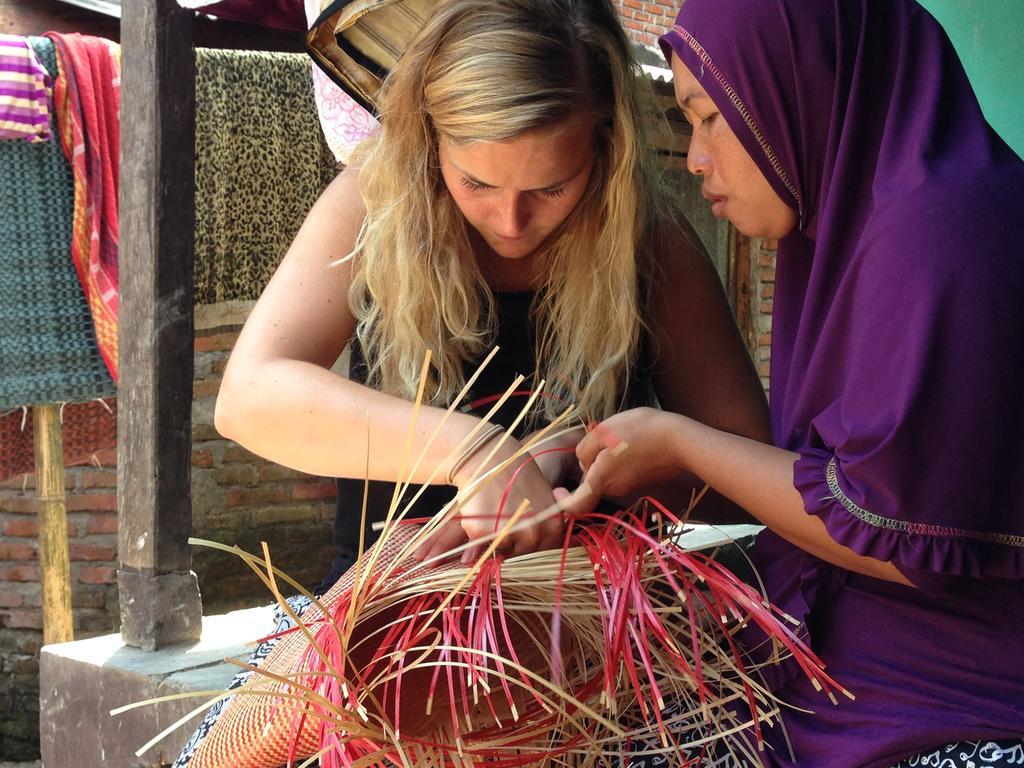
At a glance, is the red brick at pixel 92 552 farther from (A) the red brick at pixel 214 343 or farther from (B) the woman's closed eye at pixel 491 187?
(B) the woman's closed eye at pixel 491 187

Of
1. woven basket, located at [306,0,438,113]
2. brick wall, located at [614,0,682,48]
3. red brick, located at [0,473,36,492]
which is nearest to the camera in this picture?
woven basket, located at [306,0,438,113]

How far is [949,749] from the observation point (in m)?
1.35

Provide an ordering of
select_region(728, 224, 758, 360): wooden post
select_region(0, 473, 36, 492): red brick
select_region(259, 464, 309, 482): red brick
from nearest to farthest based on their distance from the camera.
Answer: select_region(0, 473, 36, 492): red brick < select_region(259, 464, 309, 482): red brick < select_region(728, 224, 758, 360): wooden post

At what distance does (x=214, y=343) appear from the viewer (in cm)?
559

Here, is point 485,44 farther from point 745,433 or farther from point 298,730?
point 298,730

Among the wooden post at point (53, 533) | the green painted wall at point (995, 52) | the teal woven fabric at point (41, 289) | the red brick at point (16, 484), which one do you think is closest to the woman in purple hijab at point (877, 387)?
the green painted wall at point (995, 52)

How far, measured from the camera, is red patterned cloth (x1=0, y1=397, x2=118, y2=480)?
13.4 feet

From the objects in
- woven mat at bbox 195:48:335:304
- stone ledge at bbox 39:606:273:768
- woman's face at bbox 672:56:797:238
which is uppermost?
woman's face at bbox 672:56:797:238

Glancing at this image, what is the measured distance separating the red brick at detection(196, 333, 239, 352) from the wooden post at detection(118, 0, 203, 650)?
9.20 ft

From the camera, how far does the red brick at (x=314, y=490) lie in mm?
5926

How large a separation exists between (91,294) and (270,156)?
81cm

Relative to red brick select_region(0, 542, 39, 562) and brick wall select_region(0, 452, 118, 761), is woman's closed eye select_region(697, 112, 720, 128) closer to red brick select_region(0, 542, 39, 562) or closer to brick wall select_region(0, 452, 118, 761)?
brick wall select_region(0, 452, 118, 761)

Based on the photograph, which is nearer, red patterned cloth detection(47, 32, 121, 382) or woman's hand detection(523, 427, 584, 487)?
woman's hand detection(523, 427, 584, 487)

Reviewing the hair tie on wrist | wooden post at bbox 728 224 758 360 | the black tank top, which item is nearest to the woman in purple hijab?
the hair tie on wrist
